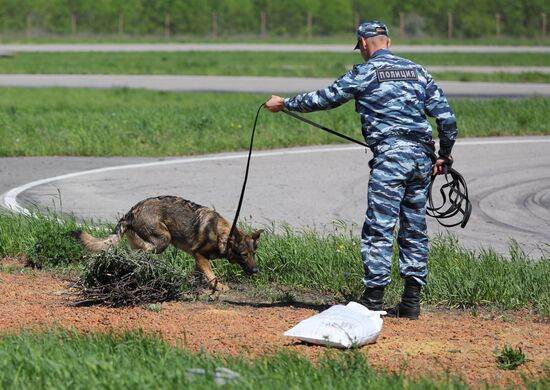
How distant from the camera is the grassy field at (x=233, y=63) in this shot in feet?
122

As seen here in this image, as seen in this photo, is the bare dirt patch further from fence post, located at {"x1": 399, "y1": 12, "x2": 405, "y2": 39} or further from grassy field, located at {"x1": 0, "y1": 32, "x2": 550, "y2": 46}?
fence post, located at {"x1": 399, "y1": 12, "x2": 405, "y2": 39}

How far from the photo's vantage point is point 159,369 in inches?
239

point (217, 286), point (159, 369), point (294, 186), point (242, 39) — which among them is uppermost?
point (159, 369)

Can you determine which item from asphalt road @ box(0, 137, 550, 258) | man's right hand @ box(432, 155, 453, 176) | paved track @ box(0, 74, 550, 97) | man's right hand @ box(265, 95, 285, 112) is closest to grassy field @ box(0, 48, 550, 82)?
paved track @ box(0, 74, 550, 97)

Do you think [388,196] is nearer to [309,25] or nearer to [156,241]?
[156,241]

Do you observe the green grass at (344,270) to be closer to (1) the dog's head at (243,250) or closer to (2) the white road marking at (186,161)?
(1) the dog's head at (243,250)

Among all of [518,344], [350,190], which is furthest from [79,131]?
[518,344]

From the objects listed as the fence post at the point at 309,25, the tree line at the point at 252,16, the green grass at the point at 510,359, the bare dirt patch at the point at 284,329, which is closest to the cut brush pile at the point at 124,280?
the bare dirt patch at the point at 284,329

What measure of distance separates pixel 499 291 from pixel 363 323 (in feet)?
6.31

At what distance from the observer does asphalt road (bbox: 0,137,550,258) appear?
12.3m

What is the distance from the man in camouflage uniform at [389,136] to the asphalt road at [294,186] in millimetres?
2772

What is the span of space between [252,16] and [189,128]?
1934 inches

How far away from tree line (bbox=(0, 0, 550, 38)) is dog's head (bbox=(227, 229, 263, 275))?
57.4 m

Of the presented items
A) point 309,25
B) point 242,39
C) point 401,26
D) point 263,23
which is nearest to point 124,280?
point 242,39
